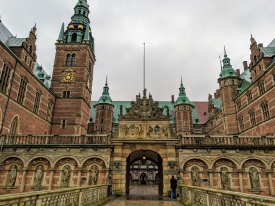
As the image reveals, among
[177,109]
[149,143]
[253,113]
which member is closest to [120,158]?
[149,143]

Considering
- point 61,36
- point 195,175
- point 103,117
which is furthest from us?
point 103,117

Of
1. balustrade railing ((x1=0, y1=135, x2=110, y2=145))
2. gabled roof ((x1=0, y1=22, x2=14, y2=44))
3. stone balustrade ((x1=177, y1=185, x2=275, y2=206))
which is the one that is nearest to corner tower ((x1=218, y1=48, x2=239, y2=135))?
balustrade railing ((x1=0, y1=135, x2=110, y2=145))

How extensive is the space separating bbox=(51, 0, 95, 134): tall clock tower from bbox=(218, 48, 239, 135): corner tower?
77.7 feet

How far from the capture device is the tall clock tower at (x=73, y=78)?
32750 millimetres

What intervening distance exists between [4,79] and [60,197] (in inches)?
762

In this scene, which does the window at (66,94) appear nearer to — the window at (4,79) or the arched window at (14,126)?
the arched window at (14,126)

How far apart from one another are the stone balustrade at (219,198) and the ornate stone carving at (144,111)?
20.3 ft

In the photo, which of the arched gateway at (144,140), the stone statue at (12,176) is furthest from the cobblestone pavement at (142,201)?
the stone statue at (12,176)

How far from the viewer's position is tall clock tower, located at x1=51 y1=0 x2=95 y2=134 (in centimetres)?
3275

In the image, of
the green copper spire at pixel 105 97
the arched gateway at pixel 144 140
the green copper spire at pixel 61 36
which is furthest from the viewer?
the green copper spire at pixel 105 97

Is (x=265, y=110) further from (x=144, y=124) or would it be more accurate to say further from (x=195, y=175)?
(x=144, y=124)

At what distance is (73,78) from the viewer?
115 feet

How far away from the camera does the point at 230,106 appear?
36.2m

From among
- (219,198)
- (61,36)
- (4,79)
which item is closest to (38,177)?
(4,79)
